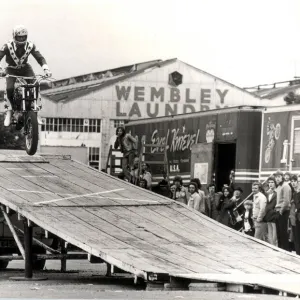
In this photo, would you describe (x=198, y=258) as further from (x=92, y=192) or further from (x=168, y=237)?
(x=92, y=192)

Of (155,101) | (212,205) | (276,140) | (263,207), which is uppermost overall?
(155,101)

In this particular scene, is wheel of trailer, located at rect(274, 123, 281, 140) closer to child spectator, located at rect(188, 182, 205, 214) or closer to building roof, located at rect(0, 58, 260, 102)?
child spectator, located at rect(188, 182, 205, 214)

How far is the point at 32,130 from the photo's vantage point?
62.1 ft

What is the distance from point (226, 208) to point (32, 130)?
14.7 feet

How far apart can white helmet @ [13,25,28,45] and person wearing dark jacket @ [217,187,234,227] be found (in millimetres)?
5460

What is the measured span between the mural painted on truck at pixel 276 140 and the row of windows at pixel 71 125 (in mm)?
32968

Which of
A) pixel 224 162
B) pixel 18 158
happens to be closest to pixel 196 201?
pixel 224 162

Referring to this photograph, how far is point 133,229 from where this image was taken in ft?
50.3

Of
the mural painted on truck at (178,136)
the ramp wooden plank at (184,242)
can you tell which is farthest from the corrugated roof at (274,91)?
the ramp wooden plank at (184,242)

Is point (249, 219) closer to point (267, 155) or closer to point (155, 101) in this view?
point (267, 155)

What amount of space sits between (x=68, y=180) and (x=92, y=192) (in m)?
0.89

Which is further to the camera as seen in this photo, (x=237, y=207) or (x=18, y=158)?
(x=237, y=207)

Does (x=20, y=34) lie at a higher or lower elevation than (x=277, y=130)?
higher

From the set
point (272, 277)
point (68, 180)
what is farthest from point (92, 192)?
point (272, 277)
